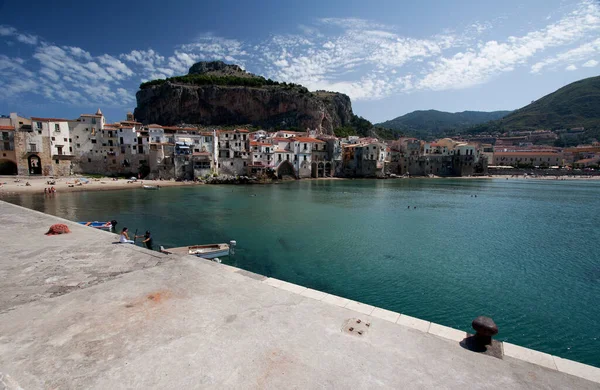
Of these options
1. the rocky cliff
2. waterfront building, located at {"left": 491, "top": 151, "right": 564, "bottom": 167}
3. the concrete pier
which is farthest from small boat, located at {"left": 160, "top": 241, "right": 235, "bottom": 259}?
waterfront building, located at {"left": 491, "top": 151, "right": 564, "bottom": 167}

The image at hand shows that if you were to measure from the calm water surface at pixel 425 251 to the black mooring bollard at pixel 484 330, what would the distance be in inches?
198

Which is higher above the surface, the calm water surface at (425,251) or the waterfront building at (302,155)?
the waterfront building at (302,155)

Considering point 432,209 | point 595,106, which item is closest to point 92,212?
point 432,209

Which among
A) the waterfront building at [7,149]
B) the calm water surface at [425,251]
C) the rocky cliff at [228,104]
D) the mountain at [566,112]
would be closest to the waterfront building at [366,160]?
the rocky cliff at [228,104]

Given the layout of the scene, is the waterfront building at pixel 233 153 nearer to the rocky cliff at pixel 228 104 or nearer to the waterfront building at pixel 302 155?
the waterfront building at pixel 302 155

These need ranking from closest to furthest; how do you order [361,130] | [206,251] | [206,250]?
1. [206,251]
2. [206,250]
3. [361,130]

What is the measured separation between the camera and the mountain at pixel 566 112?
15888 centimetres

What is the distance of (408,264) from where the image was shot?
15367mm

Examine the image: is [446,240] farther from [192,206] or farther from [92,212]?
[92,212]

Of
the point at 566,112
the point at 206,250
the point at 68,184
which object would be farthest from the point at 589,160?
the point at 68,184

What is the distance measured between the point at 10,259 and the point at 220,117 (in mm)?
102472

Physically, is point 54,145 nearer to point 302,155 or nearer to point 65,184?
point 65,184

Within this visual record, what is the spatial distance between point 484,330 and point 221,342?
4549 mm

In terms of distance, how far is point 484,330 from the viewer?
16.5ft
